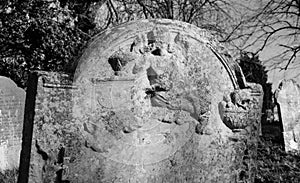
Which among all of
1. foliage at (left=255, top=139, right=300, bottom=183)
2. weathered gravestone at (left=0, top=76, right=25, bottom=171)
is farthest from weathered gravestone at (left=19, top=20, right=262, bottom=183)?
weathered gravestone at (left=0, top=76, right=25, bottom=171)

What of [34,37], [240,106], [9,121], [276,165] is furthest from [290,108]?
[34,37]

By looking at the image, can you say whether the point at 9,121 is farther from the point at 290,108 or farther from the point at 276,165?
the point at 290,108

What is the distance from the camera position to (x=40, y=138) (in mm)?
3400

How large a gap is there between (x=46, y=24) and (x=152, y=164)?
8.69m

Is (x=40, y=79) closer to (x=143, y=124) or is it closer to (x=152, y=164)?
(x=143, y=124)

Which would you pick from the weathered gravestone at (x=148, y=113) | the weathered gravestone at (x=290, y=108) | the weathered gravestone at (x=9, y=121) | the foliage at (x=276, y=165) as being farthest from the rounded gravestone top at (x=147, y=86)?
the weathered gravestone at (x=290, y=108)

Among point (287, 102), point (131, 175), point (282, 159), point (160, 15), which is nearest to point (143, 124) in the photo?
point (131, 175)

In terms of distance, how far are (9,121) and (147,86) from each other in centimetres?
608

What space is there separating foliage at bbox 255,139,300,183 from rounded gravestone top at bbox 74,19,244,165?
3833 mm

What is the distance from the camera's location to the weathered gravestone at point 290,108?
10.0 m

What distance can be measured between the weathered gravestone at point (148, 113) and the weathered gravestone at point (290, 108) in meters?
6.45

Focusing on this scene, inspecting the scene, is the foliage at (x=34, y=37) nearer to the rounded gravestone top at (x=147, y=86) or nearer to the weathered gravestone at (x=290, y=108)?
the weathered gravestone at (x=290, y=108)

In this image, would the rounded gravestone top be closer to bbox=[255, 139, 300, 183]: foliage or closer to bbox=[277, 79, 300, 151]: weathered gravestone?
Result: bbox=[255, 139, 300, 183]: foliage

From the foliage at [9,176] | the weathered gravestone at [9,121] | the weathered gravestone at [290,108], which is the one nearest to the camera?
the foliage at [9,176]
